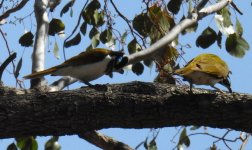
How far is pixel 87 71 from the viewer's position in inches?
143

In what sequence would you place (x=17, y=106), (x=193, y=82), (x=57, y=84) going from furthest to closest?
(x=57, y=84) → (x=193, y=82) → (x=17, y=106)

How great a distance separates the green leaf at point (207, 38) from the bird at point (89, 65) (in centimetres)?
51

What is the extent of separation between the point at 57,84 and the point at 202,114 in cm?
98

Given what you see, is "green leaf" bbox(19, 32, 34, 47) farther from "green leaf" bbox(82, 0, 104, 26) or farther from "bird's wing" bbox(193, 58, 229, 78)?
"bird's wing" bbox(193, 58, 229, 78)

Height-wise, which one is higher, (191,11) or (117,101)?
(191,11)

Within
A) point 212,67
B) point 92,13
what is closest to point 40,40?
point 92,13

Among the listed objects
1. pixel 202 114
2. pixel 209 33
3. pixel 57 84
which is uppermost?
pixel 209 33

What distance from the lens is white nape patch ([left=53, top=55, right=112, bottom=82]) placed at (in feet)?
11.8

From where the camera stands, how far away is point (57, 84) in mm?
3301

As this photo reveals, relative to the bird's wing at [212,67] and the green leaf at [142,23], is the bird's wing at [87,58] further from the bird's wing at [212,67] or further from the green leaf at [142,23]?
the bird's wing at [212,67]

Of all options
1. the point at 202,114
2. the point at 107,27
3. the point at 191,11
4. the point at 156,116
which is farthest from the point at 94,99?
the point at 107,27

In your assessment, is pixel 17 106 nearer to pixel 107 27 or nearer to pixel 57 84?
pixel 57 84

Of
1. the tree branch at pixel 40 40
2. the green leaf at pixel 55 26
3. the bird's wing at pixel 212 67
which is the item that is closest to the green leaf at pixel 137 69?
the green leaf at pixel 55 26

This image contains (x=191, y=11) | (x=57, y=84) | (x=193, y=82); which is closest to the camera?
(x=193, y=82)
